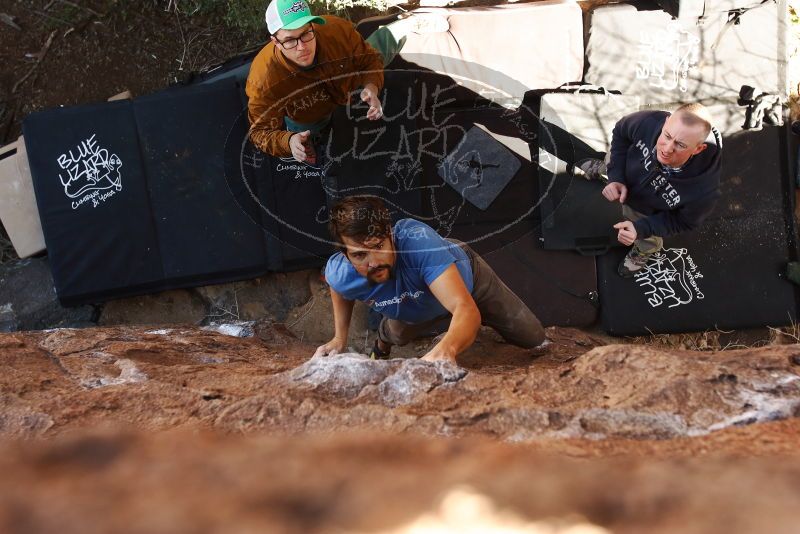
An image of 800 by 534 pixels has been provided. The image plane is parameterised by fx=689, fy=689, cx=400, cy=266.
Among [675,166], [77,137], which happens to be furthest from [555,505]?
[77,137]

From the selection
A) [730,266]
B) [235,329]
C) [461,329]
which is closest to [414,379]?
[461,329]

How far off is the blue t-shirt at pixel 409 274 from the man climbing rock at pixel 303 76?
88 cm

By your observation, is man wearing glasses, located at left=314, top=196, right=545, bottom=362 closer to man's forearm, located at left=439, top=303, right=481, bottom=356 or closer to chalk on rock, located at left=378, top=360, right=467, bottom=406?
man's forearm, located at left=439, top=303, right=481, bottom=356

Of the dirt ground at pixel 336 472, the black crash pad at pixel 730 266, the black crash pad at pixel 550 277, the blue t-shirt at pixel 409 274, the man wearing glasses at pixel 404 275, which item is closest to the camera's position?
the dirt ground at pixel 336 472

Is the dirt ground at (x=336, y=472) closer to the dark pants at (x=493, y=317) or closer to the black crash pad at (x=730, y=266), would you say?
the dark pants at (x=493, y=317)

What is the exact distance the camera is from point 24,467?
3.82 feet

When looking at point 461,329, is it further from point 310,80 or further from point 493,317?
point 310,80

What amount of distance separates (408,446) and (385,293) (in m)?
1.51

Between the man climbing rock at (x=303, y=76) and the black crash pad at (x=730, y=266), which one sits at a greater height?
the man climbing rock at (x=303, y=76)

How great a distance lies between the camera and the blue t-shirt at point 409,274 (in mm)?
2520

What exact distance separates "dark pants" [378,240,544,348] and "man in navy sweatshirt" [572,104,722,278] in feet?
2.23

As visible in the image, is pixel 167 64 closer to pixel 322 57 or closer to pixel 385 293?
pixel 322 57

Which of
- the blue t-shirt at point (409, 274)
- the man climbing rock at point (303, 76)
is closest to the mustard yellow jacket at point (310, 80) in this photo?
the man climbing rock at point (303, 76)

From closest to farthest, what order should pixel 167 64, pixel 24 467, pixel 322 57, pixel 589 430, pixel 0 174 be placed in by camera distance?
1. pixel 24 467
2. pixel 589 430
3. pixel 322 57
4. pixel 0 174
5. pixel 167 64
